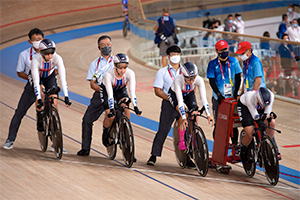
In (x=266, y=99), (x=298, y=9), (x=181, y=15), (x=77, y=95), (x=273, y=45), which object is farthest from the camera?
(x=298, y=9)

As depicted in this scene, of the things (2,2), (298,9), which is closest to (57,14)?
(2,2)

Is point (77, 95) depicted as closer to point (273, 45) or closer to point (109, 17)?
point (273, 45)

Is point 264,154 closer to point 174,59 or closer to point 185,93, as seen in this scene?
point 185,93

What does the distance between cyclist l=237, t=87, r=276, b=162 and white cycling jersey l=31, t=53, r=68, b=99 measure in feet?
7.06

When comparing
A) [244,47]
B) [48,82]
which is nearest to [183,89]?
[244,47]

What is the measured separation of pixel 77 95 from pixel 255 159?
5.80 meters

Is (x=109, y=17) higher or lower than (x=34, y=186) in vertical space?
higher

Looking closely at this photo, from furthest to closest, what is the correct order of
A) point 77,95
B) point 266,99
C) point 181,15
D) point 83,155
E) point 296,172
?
point 181,15
point 77,95
point 83,155
point 296,172
point 266,99

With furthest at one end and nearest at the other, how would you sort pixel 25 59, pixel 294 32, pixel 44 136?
1. pixel 294 32
2. pixel 44 136
3. pixel 25 59

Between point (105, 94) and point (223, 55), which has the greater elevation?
point (223, 55)

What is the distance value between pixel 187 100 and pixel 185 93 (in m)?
0.10

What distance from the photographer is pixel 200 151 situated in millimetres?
5117

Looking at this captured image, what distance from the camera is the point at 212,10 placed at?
17578 mm

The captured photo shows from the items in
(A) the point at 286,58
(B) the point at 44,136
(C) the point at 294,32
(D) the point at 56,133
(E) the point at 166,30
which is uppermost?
(C) the point at 294,32
